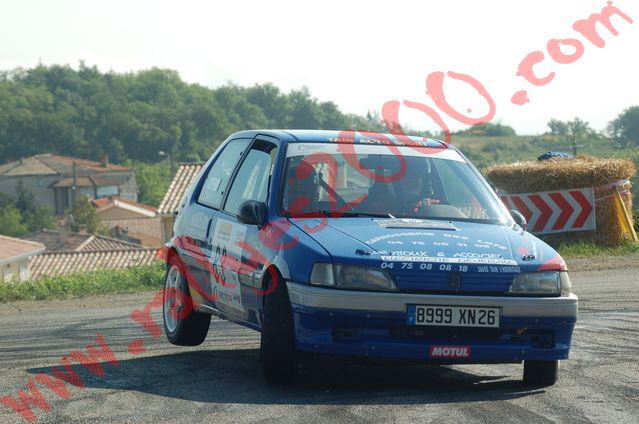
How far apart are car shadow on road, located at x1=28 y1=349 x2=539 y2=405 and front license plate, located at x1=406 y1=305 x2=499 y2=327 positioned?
0.44 meters

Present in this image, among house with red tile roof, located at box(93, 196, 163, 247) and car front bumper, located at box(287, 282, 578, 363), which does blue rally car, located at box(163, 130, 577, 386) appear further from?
house with red tile roof, located at box(93, 196, 163, 247)

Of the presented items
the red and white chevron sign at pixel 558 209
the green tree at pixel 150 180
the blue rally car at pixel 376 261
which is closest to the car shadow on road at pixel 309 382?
the blue rally car at pixel 376 261

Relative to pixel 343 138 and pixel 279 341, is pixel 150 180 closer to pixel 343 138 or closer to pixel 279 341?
pixel 343 138

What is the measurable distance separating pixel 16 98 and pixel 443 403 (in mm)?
195096

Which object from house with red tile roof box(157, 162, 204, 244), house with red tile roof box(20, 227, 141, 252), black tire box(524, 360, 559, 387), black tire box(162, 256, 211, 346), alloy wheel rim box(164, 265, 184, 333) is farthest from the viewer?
house with red tile roof box(20, 227, 141, 252)

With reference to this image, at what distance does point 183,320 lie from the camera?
984 cm

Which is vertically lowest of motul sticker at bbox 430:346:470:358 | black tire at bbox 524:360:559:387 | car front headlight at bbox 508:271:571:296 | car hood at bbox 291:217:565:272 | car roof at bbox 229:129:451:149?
black tire at bbox 524:360:559:387

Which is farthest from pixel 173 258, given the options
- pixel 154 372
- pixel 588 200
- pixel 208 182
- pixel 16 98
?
pixel 16 98

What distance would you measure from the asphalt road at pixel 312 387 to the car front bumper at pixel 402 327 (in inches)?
10.4

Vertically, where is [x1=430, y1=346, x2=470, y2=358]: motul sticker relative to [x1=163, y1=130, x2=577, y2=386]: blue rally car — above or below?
below

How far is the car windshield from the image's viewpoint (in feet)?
27.7

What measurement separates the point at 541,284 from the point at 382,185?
1593 mm

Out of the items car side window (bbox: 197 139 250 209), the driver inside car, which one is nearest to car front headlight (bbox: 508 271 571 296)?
the driver inside car

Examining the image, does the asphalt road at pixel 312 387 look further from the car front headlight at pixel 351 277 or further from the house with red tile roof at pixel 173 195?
the house with red tile roof at pixel 173 195
